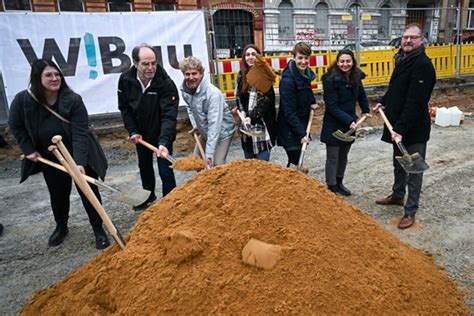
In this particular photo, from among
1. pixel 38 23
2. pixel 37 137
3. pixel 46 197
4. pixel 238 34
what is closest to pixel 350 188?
pixel 37 137

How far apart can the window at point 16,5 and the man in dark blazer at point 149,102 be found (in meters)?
13.8

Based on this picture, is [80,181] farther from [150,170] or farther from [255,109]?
[255,109]

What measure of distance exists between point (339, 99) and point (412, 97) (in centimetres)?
93

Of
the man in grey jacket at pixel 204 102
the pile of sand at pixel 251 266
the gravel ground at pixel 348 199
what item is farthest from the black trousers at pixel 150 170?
the pile of sand at pixel 251 266

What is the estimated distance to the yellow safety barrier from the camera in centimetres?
809

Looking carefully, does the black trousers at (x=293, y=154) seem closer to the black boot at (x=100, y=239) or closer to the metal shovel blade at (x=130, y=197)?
the metal shovel blade at (x=130, y=197)

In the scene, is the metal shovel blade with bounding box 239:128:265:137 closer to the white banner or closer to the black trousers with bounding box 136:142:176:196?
the black trousers with bounding box 136:142:176:196

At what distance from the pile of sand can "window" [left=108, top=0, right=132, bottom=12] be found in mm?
15773

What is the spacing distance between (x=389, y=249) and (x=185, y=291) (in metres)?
1.39

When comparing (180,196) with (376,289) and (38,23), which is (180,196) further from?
(38,23)

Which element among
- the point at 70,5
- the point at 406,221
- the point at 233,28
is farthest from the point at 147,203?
the point at 233,28

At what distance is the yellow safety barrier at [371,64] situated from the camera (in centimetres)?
809

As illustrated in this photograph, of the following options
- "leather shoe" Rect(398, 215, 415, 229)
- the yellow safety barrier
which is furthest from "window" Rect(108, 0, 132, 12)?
"leather shoe" Rect(398, 215, 415, 229)

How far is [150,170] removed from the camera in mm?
4395
